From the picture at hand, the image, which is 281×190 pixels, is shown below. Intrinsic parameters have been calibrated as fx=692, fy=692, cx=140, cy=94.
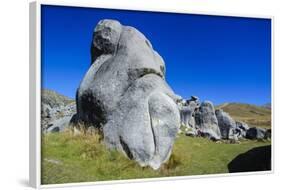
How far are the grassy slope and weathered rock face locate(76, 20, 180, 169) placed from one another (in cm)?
104

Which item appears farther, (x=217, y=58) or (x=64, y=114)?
(x=217, y=58)

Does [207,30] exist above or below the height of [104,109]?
above

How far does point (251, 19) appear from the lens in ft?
35.0

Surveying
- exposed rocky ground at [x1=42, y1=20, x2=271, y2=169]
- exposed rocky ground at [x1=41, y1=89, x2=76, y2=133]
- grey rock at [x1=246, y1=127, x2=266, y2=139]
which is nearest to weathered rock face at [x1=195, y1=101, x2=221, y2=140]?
exposed rocky ground at [x1=42, y1=20, x2=271, y2=169]

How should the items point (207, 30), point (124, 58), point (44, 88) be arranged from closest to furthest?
1. point (44, 88)
2. point (124, 58)
3. point (207, 30)

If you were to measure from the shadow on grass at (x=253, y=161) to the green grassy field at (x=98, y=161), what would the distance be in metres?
0.46

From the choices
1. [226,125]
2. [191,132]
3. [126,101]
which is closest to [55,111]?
[126,101]

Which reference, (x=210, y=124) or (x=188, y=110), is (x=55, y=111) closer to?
(x=188, y=110)

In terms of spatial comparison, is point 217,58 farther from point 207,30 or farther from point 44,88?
point 44,88

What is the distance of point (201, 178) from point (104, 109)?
6.09 ft

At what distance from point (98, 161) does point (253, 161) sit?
106 inches

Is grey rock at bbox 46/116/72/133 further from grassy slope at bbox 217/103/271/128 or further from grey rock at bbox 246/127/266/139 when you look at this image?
grey rock at bbox 246/127/266/139

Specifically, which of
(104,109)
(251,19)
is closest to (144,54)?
(104,109)

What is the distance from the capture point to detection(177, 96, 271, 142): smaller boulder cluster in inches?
399
